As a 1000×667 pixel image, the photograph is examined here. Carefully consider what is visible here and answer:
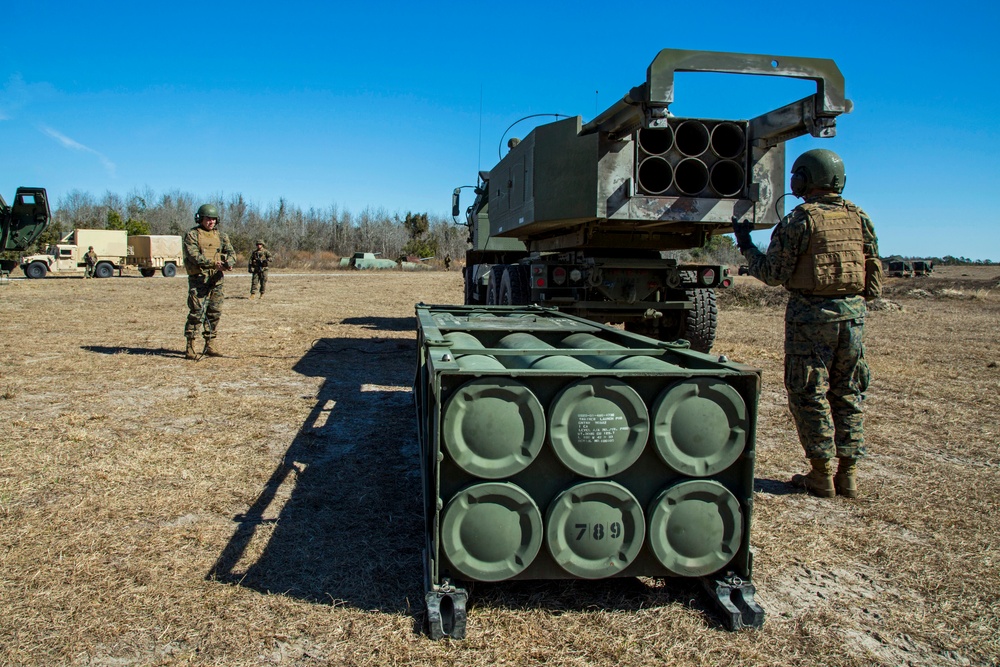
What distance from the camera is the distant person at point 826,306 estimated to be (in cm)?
388

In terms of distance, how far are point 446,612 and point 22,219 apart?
23409 mm

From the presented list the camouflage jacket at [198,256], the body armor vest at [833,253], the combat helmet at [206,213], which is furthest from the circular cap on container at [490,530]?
the combat helmet at [206,213]

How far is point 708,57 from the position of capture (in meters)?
4.65

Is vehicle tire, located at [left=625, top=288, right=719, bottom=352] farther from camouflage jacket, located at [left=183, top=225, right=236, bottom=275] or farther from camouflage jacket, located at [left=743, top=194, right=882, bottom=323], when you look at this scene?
camouflage jacket, located at [left=183, top=225, right=236, bottom=275]

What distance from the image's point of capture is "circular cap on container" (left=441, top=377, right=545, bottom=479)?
98.7 inches

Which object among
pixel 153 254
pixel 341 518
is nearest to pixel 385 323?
pixel 341 518

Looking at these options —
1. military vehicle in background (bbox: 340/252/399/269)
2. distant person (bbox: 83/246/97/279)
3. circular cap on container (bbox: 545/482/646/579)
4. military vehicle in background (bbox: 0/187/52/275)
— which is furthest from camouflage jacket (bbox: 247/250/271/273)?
Result: military vehicle in background (bbox: 340/252/399/269)

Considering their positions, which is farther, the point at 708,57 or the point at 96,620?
the point at 708,57

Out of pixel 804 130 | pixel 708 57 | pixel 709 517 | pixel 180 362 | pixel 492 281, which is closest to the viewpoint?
pixel 709 517

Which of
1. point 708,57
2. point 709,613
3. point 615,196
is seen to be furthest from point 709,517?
point 615,196

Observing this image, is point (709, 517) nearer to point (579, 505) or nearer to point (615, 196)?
point (579, 505)

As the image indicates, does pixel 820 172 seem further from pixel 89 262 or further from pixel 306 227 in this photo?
pixel 306 227

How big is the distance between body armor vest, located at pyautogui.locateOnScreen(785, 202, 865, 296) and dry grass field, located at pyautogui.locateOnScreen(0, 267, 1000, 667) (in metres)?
1.17

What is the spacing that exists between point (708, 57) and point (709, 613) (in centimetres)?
348
